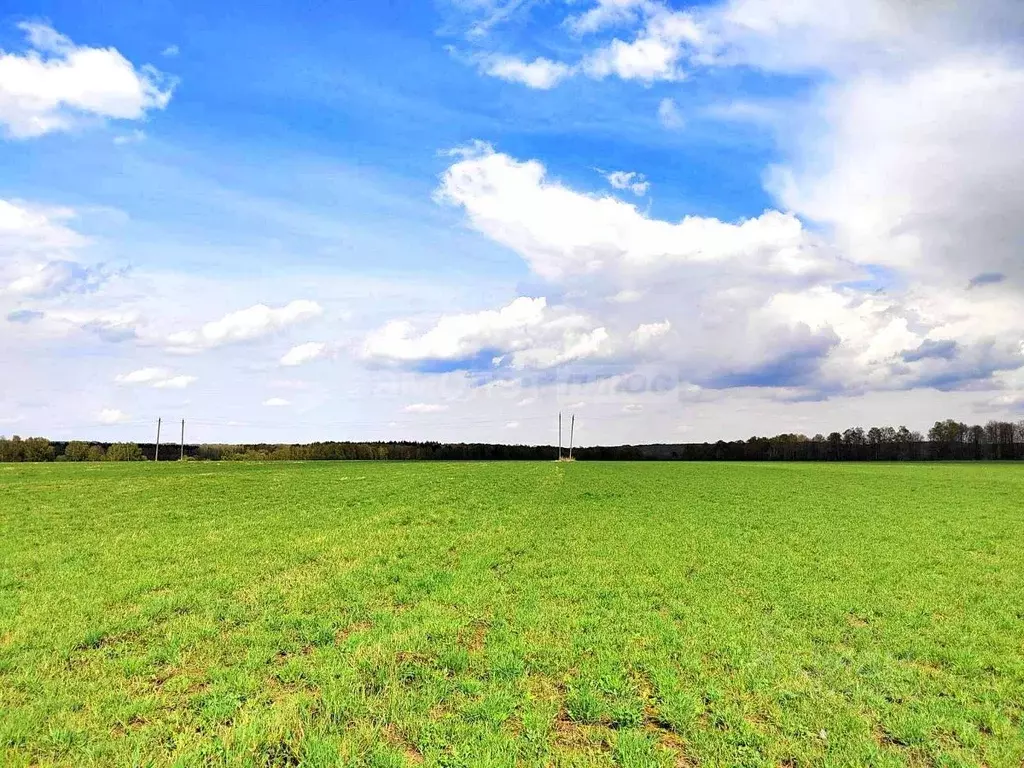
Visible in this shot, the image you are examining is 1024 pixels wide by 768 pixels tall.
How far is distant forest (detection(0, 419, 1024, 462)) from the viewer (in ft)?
397

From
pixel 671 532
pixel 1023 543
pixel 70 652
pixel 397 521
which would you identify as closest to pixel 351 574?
pixel 70 652

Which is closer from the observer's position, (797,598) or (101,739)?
(101,739)

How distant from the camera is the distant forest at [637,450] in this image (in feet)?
397

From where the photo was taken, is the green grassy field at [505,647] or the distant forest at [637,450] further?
the distant forest at [637,450]

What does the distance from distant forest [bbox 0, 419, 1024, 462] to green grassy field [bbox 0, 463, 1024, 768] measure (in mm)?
110370

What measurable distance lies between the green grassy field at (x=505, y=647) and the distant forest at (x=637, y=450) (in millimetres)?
110370

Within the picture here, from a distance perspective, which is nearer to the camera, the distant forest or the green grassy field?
the green grassy field

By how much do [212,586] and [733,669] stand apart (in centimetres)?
1212

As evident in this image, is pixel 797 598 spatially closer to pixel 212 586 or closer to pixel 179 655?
pixel 179 655

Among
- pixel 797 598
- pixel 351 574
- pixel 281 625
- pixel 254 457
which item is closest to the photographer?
pixel 281 625

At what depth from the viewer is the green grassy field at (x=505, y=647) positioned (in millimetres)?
7844

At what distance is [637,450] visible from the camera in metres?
175

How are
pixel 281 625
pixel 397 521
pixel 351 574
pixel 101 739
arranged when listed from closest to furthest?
pixel 101 739 → pixel 281 625 → pixel 351 574 → pixel 397 521

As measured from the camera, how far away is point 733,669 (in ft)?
33.7
